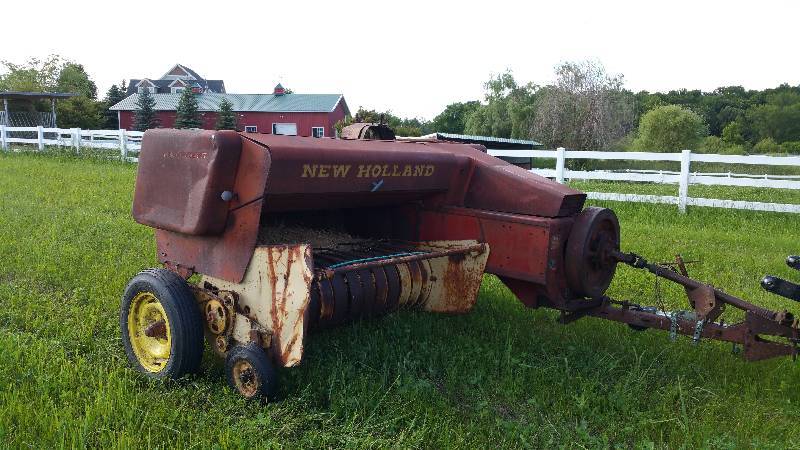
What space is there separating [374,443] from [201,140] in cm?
176

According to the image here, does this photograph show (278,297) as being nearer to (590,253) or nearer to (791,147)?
(590,253)

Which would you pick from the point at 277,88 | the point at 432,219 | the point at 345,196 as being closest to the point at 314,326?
the point at 345,196

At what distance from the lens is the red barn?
43.5m

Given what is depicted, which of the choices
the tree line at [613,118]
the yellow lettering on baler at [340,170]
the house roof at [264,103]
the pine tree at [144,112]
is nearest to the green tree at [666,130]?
the tree line at [613,118]

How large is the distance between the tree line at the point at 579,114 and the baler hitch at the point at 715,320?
24.1 metres

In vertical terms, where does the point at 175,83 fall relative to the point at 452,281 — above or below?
above

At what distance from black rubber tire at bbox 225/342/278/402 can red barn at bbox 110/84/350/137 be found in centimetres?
3974

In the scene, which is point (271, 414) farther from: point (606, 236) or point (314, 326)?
point (606, 236)

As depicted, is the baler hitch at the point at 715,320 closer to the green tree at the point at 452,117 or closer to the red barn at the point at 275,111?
the red barn at the point at 275,111

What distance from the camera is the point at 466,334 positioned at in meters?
4.61

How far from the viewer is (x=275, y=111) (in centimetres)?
4403

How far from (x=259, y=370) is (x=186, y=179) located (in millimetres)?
1112

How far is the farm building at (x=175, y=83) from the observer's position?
178 ft

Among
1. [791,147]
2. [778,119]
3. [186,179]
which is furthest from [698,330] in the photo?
[778,119]
